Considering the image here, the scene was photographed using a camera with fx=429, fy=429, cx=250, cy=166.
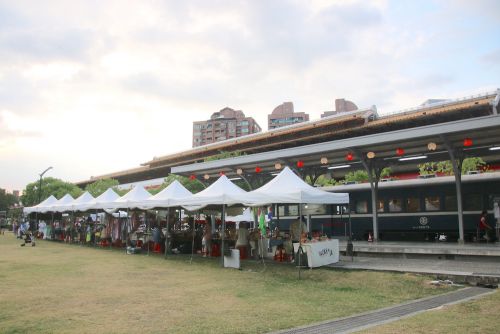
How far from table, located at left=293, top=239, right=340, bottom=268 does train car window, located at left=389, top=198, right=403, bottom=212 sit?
22.9 ft

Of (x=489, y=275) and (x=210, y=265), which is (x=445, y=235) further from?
(x=210, y=265)

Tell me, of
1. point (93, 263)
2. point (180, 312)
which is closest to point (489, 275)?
point (180, 312)

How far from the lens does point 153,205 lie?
16.9 m

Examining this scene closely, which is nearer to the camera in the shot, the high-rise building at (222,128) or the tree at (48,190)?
the tree at (48,190)

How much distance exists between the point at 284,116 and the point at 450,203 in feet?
338

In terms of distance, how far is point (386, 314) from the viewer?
675cm

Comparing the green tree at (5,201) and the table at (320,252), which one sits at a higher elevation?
the green tree at (5,201)

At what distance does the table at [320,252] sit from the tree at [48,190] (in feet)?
171

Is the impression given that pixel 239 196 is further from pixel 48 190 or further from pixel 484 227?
pixel 48 190

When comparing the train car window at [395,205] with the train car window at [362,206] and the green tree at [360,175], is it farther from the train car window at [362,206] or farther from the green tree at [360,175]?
the green tree at [360,175]

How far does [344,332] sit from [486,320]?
2.05 metres

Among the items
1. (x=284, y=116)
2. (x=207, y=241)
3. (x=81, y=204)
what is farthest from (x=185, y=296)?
(x=284, y=116)

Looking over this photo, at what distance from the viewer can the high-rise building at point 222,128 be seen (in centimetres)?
12050

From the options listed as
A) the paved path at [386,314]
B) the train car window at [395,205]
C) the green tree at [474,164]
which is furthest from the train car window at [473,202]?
the green tree at [474,164]
